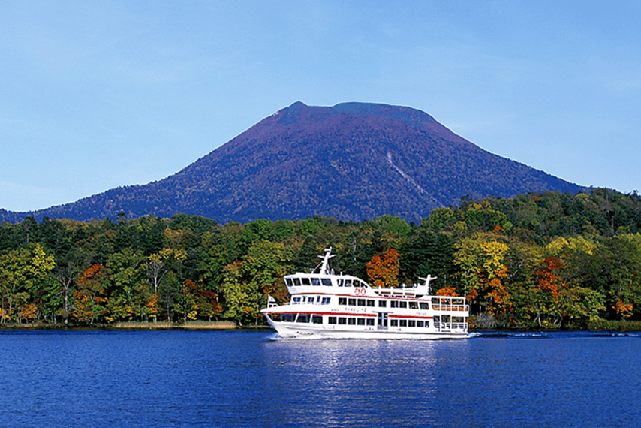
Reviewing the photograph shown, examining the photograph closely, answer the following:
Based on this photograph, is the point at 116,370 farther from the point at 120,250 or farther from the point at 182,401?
the point at 120,250

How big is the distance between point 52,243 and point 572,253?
309 ft

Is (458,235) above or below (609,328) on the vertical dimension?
above

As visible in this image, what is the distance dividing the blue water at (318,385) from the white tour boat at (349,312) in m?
3.63

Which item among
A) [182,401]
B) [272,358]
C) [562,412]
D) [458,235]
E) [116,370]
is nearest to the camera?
[562,412]

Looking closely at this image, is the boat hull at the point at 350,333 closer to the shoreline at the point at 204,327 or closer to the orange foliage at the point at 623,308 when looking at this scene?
the shoreline at the point at 204,327

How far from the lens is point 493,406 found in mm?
39781

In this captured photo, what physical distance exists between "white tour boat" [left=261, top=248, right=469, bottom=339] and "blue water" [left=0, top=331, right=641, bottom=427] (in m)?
3.63

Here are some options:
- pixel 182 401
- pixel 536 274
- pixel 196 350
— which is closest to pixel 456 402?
pixel 182 401

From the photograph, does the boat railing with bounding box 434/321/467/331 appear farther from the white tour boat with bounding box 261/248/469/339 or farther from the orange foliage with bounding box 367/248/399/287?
the orange foliage with bounding box 367/248/399/287

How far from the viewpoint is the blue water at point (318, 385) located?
36.2 metres

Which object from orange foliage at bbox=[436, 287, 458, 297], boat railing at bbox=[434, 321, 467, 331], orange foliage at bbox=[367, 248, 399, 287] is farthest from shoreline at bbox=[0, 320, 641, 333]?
boat railing at bbox=[434, 321, 467, 331]

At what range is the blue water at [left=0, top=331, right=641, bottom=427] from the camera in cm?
3619

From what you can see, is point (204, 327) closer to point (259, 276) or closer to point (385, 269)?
point (259, 276)

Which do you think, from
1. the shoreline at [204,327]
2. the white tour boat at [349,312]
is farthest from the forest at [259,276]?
the white tour boat at [349,312]
